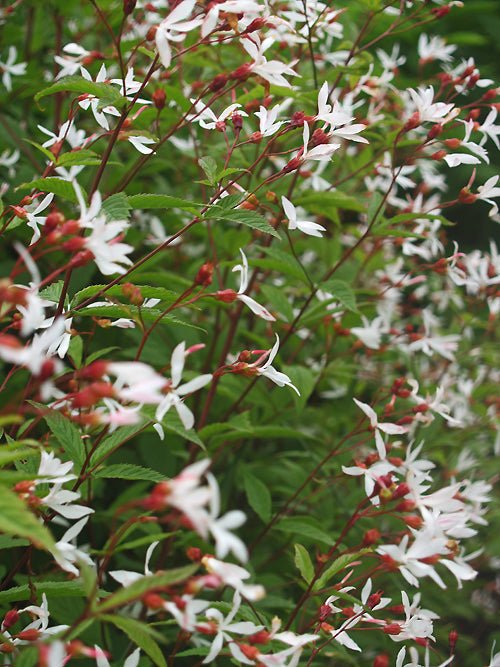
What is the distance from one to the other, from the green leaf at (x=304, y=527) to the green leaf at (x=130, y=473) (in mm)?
345

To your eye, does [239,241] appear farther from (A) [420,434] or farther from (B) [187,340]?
(A) [420,434]

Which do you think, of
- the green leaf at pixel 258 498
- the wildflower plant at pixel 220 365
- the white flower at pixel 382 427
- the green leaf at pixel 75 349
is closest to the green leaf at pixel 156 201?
the wildflower plant at pixel 220 365

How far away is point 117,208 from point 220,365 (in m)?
0.48

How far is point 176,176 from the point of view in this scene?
1.80m

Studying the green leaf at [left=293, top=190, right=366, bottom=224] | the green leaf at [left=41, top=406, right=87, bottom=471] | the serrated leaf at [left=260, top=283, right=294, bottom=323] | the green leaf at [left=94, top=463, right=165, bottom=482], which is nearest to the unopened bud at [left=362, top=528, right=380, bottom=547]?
the green leaf at [left=94, top=463, right=165, bottom=482]

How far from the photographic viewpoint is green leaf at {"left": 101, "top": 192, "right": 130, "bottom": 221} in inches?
25.0

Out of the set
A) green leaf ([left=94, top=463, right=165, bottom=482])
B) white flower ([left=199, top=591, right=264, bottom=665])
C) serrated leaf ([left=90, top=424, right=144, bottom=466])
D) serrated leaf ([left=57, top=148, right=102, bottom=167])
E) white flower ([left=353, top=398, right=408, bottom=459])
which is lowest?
white flower ([left=353, top=398, right=408, bottom=459])

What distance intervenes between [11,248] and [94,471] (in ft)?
3.20

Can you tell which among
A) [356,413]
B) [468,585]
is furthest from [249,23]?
[468,585]

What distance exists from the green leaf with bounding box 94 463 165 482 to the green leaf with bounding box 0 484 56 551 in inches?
8.9

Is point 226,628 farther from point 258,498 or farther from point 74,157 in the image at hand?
point 74,157

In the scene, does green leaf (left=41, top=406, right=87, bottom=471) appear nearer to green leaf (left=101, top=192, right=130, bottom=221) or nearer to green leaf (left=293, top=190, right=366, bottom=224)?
green leaf (left=101, top=192, right=130, bottom=221)

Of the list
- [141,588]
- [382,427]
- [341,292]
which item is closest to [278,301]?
[341,292]

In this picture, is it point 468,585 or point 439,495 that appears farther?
point 468,585
